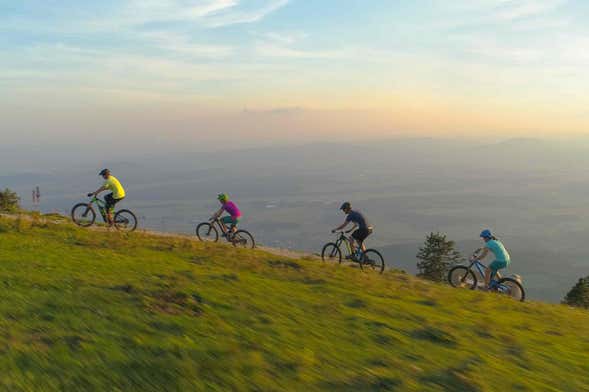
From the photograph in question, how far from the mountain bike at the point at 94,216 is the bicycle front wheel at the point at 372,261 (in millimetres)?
10340

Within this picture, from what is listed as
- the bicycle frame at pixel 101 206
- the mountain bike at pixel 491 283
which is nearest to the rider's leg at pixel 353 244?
the mountain bike at pixel 491 283

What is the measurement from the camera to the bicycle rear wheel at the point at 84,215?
58.1 ft

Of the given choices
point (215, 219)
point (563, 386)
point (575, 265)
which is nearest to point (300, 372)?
point (563, 386)

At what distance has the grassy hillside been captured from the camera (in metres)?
4.36

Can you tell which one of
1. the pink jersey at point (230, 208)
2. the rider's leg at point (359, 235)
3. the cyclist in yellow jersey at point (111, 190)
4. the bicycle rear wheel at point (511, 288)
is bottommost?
the bicycle rear wheel at point (511, 288)

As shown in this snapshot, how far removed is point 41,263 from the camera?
8.91 metres

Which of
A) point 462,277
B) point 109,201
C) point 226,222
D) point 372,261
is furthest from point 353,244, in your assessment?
point 109,201

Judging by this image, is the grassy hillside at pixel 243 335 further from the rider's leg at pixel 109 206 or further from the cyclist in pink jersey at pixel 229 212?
the cyclist in pink jersey at pixel 229 212

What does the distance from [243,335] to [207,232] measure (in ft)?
47.5

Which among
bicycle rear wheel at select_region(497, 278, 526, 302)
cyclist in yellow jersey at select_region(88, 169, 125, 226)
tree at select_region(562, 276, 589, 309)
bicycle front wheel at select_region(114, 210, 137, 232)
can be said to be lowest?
tree at select_region(562, 276, 589, 309)

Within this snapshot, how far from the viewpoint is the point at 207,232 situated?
64.5ft

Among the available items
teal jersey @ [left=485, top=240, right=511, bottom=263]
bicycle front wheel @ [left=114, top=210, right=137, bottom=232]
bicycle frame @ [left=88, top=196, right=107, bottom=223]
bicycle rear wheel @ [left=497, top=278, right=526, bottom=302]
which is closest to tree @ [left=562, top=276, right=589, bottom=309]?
bicycle rear wheel @ [left=497, top=278, right=526, bottom=302]

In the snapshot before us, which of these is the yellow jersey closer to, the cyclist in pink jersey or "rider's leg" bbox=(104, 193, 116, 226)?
"rider's leg" bbox=(104, 193, 116, 226)

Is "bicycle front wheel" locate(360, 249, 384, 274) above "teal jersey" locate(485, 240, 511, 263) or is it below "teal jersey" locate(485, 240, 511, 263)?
below
